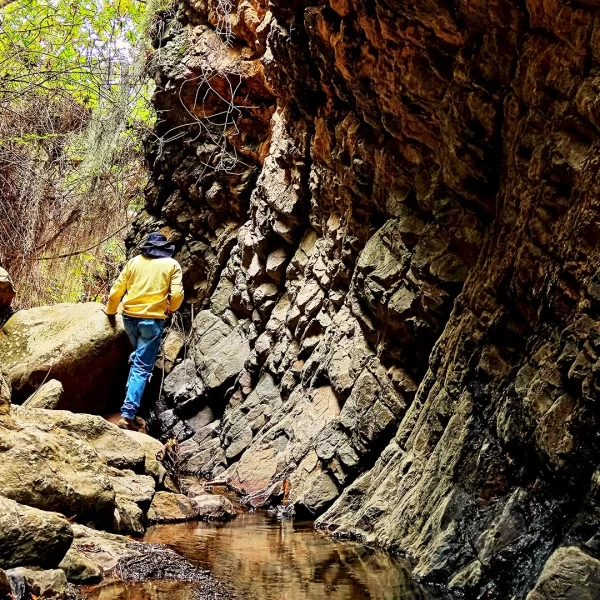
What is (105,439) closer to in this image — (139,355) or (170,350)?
(139,355)

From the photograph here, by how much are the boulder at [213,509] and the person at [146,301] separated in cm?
270

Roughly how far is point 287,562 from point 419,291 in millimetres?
2749

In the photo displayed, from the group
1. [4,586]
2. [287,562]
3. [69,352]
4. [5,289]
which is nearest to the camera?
[4,586]

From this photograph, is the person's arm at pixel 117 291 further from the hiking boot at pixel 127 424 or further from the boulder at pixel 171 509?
the boulder at pixel 171 509

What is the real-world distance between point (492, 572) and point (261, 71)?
873cm

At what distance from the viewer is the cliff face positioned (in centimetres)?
356

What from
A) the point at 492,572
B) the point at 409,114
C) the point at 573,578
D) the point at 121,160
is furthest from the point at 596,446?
the point at 121,160

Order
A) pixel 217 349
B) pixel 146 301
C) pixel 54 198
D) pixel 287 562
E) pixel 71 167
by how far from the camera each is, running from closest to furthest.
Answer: pixel 287 562, pixel 146 301, pixel 54 198, pixel 217 349, pixel 71 167

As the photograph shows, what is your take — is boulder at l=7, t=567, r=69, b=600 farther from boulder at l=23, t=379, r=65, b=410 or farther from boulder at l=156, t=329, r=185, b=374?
boulder at l=156, t=329, r=185, b=374

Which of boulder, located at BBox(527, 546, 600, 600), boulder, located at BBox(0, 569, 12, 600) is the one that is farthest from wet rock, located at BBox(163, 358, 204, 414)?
boulder, located at BBox(527, 546, 600, 600)

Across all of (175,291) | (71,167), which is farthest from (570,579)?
(71,167)

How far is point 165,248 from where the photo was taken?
893 centimetres

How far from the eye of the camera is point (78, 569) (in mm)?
3342

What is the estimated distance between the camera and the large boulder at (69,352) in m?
8.68
